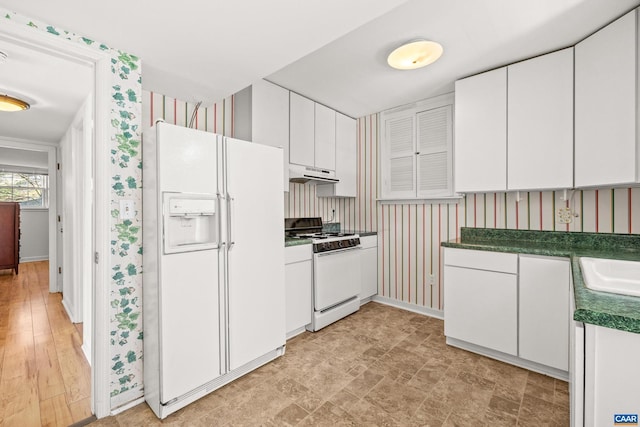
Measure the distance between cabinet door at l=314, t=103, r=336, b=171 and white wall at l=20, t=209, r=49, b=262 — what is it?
7.50 metres

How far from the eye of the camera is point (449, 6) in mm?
1734

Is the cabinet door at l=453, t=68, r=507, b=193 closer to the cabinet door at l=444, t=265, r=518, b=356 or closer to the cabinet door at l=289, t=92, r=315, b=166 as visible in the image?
the cabinet door at l=444, t=265, r=518, b=356

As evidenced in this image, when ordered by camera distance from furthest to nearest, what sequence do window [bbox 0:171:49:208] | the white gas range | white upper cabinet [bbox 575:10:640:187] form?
window [bbox 0:171:49:208] → the white gas range → white upper cabinet [bbox 575:10:640:187]

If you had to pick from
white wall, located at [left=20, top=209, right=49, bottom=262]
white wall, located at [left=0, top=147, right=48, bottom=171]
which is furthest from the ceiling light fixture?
white wall, located at [left=20, top=209, right=49, bottom=262]

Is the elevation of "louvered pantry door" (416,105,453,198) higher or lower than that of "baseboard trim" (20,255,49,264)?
higher

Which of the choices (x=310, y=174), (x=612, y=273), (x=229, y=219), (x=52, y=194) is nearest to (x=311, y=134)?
(x=310, y=174)

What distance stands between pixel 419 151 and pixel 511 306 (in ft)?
6.02

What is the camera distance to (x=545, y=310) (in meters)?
2.07

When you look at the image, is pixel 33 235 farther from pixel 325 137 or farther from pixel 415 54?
pixel 415 54

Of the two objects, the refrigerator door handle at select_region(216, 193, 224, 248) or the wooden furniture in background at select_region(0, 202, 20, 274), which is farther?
the wooden furniture in background at select_region(0, 202, 20, 274)

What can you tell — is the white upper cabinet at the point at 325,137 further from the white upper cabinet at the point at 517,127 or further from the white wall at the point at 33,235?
the white wall at the point at 33,235

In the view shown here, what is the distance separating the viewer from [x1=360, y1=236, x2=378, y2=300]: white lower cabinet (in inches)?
139

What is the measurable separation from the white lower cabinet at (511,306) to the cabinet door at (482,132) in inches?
26.7

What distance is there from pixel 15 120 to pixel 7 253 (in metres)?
3.38
